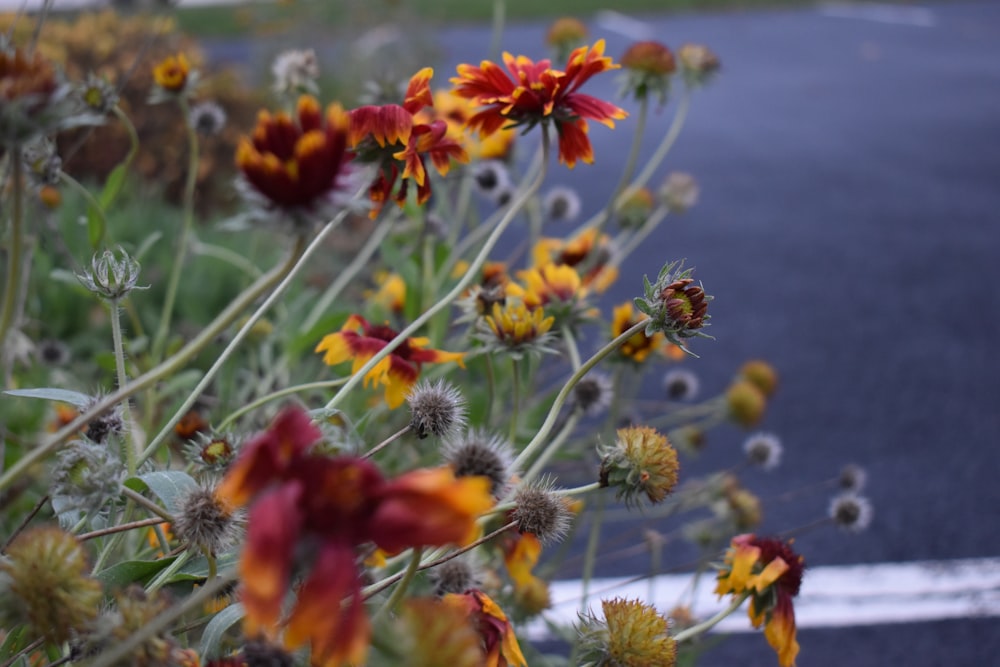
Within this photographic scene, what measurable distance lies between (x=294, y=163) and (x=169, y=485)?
38cm

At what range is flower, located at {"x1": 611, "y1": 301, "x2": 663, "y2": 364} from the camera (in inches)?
50.5

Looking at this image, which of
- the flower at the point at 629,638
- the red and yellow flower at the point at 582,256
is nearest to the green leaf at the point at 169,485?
the flower at the point at 629,638

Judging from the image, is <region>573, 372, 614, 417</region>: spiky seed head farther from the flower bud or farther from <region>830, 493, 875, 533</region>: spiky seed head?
the flower bud

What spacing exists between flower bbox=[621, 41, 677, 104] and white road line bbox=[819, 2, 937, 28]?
11.3 meters

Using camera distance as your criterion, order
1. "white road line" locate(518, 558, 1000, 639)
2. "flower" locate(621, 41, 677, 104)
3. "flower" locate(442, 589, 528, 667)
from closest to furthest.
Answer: "flower" locate(442, 589, 528, 667) → "flower" locate(621, 41, 677, 104) → "white road line" locate(518, 558, 1000, 639)

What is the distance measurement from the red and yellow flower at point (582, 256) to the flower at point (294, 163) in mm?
901

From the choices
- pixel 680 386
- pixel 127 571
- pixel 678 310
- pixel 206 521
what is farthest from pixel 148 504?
pixel 680 386

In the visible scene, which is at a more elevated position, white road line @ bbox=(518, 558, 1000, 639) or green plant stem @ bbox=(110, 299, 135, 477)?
green plant stem @ bbox=(110, 299, 135, 477)

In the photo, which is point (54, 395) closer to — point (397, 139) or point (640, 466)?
point (397, 139)

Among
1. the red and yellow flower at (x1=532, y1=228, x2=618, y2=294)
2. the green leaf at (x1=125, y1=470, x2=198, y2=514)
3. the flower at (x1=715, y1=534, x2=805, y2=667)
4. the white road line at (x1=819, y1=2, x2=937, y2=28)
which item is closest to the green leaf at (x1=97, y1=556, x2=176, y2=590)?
the green leaf at (x1=125, y1=470, x2=198, y2=514)

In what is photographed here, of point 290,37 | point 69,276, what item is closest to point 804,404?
point 69,276

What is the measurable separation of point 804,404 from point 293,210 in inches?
114

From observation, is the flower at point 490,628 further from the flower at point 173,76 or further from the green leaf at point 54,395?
the flower at point 173,76

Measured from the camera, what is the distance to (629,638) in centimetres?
80
